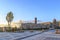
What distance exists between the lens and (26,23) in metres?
57.2

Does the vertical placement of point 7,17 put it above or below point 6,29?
above

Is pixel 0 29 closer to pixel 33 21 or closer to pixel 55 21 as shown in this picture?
pixel 33 21

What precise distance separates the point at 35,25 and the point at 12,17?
14.8m

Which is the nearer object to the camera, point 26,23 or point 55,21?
point 26,23

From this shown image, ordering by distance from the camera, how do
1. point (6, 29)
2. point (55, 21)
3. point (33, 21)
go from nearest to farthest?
point (6, 29) < point (33, 21) < point (55, 21)

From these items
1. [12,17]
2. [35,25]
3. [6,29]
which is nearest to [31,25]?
[35,25]

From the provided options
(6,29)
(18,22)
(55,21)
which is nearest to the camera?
(6,29)

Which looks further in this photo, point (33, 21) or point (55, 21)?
point (55, 21)

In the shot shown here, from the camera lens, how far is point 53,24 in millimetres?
65062

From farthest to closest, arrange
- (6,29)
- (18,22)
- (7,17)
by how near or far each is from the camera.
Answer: (18,22) < (7,17) < (6,29)

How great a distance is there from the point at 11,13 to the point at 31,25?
13.7 metres

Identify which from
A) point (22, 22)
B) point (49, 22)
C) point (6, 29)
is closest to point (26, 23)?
point (22, 22)

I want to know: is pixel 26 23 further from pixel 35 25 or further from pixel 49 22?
pixel 49 22

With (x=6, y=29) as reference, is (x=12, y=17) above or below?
above
